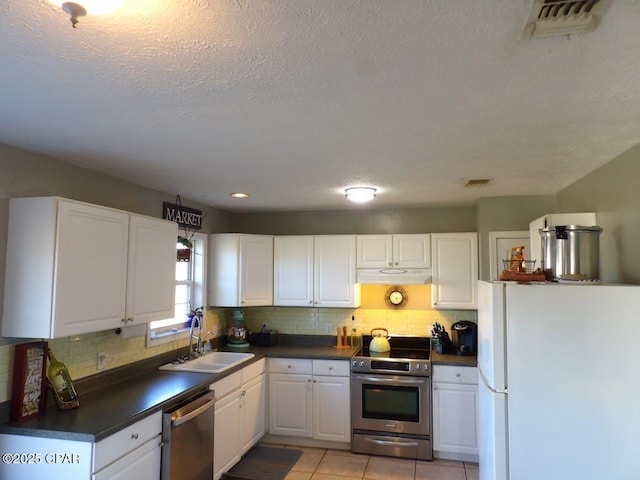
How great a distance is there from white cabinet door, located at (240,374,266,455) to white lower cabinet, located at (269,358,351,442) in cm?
12

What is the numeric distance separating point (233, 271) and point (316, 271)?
87cm

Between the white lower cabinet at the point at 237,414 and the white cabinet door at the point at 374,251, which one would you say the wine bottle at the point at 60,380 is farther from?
the white cabinet door at the point at 374,251

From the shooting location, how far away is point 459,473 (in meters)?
3.79

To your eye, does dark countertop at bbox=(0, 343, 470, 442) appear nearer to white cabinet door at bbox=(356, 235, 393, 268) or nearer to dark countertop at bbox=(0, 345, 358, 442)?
dark countertop at bbox=(0, 345, 358, 442)

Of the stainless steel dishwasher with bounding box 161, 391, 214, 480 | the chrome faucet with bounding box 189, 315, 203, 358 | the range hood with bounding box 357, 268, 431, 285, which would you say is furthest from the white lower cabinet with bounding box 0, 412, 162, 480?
the range hood with bounding box 357, 268, 431, 285

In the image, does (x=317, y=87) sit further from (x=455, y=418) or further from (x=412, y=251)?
(x=455, y=418)

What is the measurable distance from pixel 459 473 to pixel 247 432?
1877 millimetres

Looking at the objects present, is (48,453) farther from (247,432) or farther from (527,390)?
(527,390)

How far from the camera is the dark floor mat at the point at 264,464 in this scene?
367 centimetres

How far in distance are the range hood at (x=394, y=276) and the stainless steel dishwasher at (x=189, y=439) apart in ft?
6.44

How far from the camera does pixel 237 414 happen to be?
380cm

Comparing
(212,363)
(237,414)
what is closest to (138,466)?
(237,414)

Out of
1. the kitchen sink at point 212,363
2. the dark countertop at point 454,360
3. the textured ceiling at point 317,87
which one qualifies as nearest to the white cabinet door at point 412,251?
the dark countertop at point 454,360

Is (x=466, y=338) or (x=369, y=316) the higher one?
(x=369, y=316)
